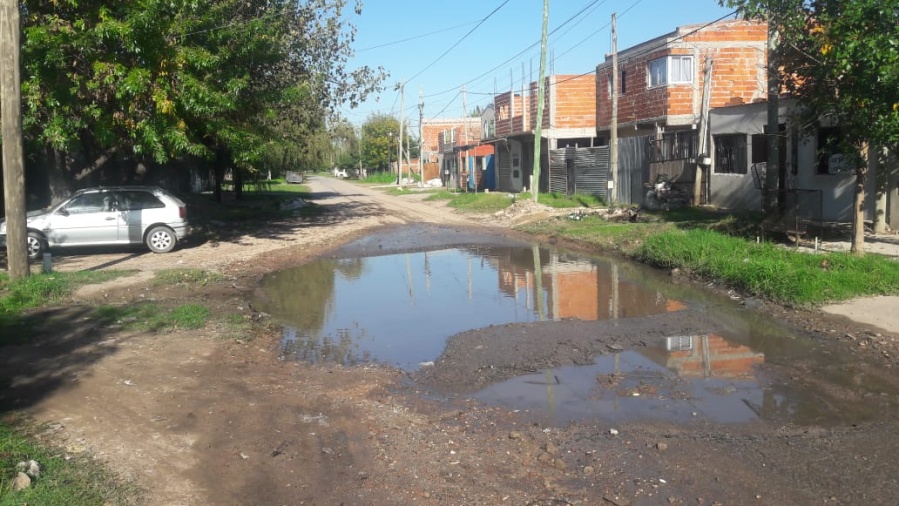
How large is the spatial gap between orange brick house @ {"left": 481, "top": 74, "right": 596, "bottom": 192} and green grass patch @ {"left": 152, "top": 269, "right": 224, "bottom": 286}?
77.0ft

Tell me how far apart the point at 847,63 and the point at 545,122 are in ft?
81.0

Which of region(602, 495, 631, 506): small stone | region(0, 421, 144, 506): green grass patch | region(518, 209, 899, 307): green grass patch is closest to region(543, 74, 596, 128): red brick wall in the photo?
region(518, 209, 899, 307): green grass patch

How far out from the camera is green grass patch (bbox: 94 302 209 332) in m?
9.72

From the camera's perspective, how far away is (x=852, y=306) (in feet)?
33.0

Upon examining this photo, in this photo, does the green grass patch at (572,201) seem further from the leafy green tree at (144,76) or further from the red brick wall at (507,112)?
the leafy green tree at (144,76)

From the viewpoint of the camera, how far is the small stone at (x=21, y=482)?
4605 millimetres

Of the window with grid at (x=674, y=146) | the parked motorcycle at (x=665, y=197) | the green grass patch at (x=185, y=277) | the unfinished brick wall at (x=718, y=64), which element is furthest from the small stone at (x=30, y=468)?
the unfinished brick wall at (x=718, y=64)

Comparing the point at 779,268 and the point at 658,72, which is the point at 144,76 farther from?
the point at 658,72

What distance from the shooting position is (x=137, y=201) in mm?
17109

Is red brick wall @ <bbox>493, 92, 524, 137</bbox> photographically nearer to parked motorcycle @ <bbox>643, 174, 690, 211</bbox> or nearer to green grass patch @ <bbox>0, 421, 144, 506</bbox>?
parked motorcycle @ <bbox>643, 174, 690, 211</bbox>

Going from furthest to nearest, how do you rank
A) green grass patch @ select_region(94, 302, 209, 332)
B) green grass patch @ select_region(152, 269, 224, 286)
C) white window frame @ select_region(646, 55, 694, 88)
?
white window frame @ select_region(646, 55, 694, 88) → green grass patch @ select_region(152, 269, 224, 286) → green grass patch @ select_region(94, 302, 209, 332)

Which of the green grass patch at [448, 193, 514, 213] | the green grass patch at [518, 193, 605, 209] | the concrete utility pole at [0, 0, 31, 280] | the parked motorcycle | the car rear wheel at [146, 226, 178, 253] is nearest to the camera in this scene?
the concrete utility pole at [0, 0, 31, 280]

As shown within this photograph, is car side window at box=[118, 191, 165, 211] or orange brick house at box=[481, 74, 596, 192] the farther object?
orange brick house at box=[481, 74, 596, 192]

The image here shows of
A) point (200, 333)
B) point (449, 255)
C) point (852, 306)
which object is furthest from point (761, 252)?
point (200, 333)
